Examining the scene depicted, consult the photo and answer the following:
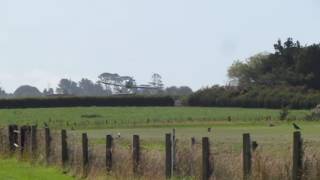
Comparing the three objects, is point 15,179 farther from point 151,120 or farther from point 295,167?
point 151,120

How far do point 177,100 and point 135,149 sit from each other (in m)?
128

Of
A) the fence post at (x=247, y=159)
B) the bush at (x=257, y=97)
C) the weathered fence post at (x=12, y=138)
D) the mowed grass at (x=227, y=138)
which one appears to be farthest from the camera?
the bush at (x=257, y=97)

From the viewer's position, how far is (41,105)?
136375 mm

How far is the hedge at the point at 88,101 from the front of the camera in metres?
135

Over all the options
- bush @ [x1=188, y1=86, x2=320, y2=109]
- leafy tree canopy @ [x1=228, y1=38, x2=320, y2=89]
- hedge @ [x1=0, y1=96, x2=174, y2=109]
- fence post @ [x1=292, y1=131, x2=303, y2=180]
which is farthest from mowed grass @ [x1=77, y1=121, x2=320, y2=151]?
leafy tree canopy @ [x1=228, y1=38, x2=320, y2=89]

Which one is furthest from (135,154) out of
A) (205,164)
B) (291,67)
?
(291,67)

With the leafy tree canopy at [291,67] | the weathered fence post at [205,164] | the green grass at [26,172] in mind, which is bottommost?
the green grass at [26,172]

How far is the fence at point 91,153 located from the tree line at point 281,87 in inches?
3671

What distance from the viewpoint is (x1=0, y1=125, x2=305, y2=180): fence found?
16.9 m

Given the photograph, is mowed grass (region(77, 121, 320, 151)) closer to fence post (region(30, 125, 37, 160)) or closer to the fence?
the fence

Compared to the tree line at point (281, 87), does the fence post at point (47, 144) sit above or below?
below

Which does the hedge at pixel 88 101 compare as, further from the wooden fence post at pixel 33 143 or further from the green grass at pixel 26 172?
the green grass at pixel 26 172

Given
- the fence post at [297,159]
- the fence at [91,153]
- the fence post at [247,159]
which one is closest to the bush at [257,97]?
the fence at [91,153]

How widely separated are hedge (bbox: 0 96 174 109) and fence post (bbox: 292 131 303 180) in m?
119
